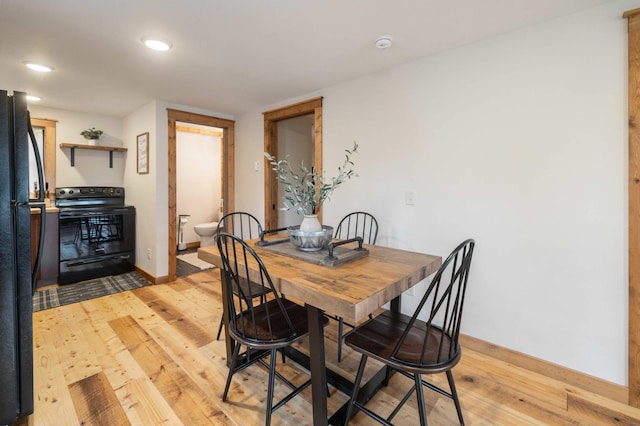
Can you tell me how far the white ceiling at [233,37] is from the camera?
1761 millimetres

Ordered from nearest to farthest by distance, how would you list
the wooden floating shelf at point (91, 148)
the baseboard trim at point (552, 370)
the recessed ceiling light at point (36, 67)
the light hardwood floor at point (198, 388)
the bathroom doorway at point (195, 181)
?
the light hardwood floor at point (198, 388)
the baseboard trim at point (552, 370)
the recessed ceiling light at point (36, 67)
the wooden floating shelf at point (91, 148)
the bathroom doorway at point (195, 181)

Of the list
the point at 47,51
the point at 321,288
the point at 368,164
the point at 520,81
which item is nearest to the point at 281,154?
the point at 368,164

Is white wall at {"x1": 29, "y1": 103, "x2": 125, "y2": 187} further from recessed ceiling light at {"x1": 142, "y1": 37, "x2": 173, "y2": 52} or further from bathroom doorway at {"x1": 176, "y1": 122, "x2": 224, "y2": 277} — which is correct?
recessed ceiling light at {"x1": 142, "y1": 37, "x2": 173, "y2": 52}

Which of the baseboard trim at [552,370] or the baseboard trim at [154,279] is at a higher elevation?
the baseboard trim at [154,279]

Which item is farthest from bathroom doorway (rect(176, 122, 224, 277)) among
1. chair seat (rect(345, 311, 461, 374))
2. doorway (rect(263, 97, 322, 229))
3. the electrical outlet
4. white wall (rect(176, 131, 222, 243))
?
chair seat (rect(345, 311, 461, 374))

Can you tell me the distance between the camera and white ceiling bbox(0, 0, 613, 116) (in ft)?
5.78

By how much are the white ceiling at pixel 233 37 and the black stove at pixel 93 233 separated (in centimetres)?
141

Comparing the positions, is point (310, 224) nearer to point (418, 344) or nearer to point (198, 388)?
point (418, 344)

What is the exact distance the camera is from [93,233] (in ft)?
12.4

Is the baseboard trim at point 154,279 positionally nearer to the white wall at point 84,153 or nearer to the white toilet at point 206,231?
the white toilet at point 206,231

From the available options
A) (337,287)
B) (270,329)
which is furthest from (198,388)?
(337,287)

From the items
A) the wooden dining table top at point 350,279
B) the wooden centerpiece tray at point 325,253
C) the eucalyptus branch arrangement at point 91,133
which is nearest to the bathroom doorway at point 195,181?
the eucalyptus branch arrangement at point 91,133

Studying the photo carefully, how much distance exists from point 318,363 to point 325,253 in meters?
0.62

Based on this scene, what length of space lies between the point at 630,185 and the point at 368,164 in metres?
1.73
